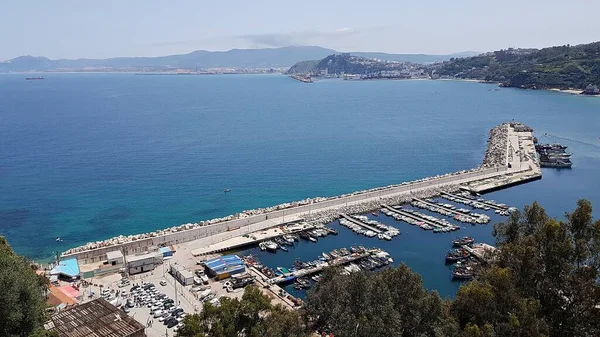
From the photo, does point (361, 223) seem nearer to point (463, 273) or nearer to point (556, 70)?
point (463, 273)

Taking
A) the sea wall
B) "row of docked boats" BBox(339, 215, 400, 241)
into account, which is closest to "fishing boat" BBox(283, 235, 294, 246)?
the sea wall

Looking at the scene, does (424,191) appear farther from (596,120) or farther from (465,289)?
(596,120)

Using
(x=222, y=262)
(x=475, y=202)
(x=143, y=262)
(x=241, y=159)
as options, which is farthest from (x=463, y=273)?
(x=241, y=159)

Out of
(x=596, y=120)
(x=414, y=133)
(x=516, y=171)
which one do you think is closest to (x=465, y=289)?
(x=516, y=171)

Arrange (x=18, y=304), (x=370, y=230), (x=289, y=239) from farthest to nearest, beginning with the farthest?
(x=370, y=230)
(x=289, y=239)
(x=18, y=304)

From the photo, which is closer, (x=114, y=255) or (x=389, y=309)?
(x=389, y=309)

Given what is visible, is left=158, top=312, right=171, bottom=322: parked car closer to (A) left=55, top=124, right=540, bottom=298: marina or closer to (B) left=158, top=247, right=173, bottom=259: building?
(A) left=55, top=124, right=540, bottom=298: marina
